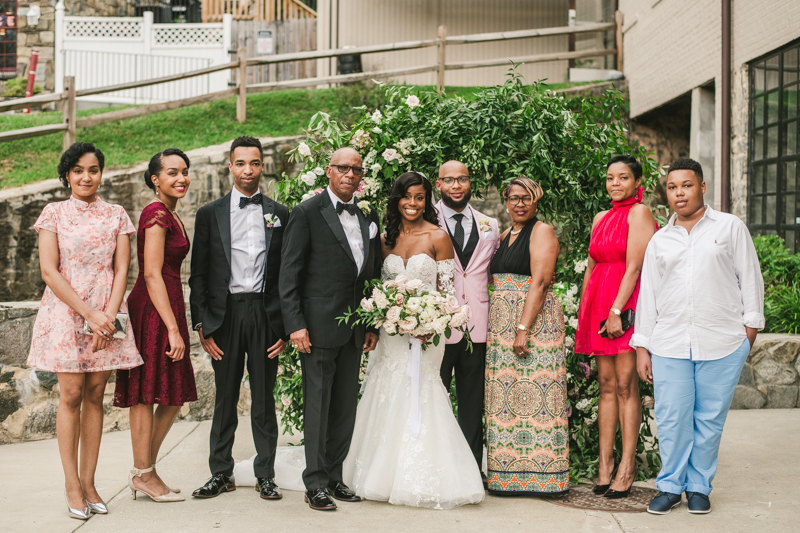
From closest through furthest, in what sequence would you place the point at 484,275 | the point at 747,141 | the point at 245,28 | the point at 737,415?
the point at 484,275, the point at 737,415, the point at 747,141, the point at 245,28

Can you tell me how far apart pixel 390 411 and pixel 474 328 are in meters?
0.84

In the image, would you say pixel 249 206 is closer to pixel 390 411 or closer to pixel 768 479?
pixel 390 411

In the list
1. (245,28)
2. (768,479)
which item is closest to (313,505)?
(768,479)

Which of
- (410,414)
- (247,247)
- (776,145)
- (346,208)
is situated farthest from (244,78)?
(410,414)

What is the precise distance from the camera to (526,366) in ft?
16.9

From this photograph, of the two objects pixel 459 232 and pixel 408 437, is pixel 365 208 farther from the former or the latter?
pixel 408 437

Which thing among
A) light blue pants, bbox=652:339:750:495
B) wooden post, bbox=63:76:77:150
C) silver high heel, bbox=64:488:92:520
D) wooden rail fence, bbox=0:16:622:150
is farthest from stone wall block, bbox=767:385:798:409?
wooden post, bbox=63:76:77:150

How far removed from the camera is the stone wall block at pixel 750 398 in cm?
784

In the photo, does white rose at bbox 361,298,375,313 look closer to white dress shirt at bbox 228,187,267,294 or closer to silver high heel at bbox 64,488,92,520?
white dress shirt at bbox 228,187,267,294

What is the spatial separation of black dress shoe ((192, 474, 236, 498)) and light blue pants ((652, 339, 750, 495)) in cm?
281

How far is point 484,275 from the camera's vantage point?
211 inches

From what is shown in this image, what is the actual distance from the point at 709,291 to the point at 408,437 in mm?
2069

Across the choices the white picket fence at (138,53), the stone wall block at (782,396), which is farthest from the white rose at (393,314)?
the white picket fence at (138,53)

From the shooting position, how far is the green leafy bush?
1881cm
